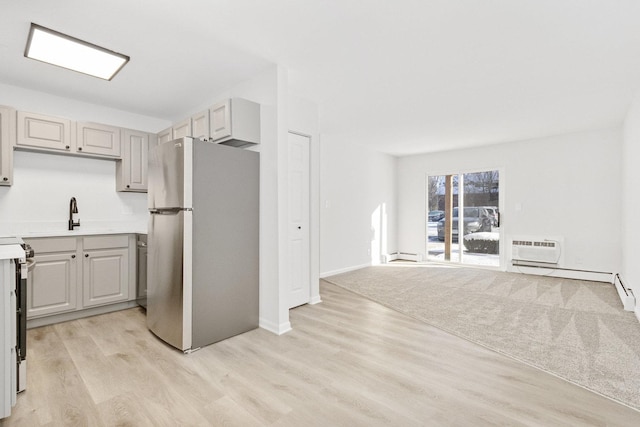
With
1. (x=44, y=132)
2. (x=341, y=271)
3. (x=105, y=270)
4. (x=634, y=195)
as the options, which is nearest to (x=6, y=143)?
(x=44, y=132)

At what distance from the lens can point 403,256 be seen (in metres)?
7.53

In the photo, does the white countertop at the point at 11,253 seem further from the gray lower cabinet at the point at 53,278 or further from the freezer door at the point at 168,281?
the gray lower cabinet at the point at 53,278

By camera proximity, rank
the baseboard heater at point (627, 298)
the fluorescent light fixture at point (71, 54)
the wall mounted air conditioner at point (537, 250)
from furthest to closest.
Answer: the wall mounted air conditioner at point (537, 250) → the baseboard heater at point (627, 298) → the fluorescent light fixture at point (71, 54)

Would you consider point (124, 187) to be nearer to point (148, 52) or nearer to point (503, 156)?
point (148, 52)

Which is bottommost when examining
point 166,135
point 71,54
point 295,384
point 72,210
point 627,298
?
point 295,384

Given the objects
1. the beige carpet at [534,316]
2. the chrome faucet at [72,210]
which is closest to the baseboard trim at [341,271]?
the beige carpet at [534,316]

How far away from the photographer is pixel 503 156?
608 centimetres

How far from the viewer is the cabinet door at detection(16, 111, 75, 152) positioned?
3143 millimetres

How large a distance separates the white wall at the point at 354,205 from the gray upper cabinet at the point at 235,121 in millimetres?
2575

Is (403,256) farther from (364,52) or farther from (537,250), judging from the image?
(364,52)

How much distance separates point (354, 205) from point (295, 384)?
4465 millimetres

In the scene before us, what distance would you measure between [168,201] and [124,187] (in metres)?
1.74

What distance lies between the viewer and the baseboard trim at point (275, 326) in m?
2.87

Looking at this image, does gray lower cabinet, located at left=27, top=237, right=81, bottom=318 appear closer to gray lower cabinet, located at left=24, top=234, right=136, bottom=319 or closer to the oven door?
gray lower cabinet, located at left=24, top=234, right=136, bottom=319
